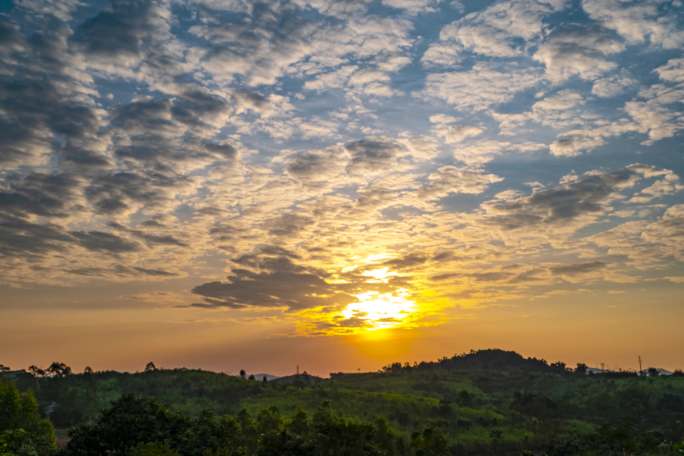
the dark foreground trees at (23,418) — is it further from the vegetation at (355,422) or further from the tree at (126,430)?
the tree at (126,430)

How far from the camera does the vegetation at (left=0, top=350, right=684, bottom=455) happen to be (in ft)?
214

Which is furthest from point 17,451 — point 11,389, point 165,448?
point 11,389

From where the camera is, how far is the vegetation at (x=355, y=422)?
65.2 meters

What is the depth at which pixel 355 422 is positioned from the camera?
262 ft

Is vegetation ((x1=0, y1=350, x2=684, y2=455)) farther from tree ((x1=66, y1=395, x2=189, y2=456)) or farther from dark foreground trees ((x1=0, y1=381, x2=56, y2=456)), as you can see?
dark foreground trees ((x1=0, y1=381, x2=56, y2=456))

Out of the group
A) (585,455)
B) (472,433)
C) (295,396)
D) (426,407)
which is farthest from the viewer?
(295,396)

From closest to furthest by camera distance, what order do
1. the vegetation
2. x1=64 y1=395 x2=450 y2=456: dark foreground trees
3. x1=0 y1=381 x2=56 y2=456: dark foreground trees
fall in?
x1=64 y1=395 x2=450 y2=456: dark foreground trees < the vegetation < x1=0 y1=381 x2=56 y2=456: dark foreground trees

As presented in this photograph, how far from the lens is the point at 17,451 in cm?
6656

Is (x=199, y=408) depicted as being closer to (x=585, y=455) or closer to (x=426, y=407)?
(x=426, y=407)

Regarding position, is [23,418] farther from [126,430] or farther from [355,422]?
[355,422]

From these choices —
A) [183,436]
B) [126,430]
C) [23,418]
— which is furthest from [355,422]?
[23,418]

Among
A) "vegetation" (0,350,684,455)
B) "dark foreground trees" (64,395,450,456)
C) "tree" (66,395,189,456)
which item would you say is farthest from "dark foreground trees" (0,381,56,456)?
"dark foreground trees" (64,395,450,456)

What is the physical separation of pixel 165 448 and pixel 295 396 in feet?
427

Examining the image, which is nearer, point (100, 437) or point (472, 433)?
point (100, 437)
